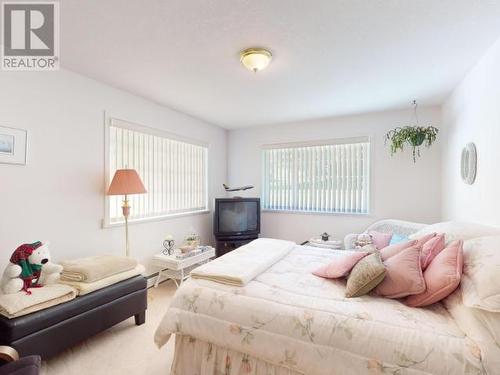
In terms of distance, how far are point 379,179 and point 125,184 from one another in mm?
3430

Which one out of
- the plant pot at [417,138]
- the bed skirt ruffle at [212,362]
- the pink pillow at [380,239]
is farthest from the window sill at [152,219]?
the plant pot at [417,138]

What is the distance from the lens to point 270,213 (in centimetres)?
460

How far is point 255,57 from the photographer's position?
2080 mm

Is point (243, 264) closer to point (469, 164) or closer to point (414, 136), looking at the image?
point (469, 164)

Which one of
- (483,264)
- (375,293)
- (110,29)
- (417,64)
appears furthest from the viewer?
(417,64)

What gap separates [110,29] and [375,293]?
2534mm

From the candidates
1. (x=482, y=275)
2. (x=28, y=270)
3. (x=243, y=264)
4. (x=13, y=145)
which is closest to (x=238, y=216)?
(x=243, y=264)

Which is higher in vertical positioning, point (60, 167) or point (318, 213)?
point (60, 167)

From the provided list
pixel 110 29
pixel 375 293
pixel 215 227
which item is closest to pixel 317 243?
pixel 215 227

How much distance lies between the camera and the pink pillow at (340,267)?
70.7 inches

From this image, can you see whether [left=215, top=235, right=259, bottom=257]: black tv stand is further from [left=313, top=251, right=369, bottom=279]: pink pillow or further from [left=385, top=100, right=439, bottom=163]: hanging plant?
[left=385, top=100, right=439, bottom=163]: hanging plant

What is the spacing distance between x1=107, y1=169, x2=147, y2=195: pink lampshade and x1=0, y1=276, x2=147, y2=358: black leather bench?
2.85ft

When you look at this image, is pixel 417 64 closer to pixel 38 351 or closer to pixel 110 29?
pixel 110 29

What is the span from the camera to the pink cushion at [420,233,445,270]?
160cm
